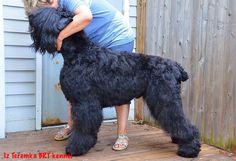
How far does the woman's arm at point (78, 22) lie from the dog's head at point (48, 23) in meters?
0.04

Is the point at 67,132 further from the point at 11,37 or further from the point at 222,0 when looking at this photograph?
the point at 222,0

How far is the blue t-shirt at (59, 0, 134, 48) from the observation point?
3.24 metres

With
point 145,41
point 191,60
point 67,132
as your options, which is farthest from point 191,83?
point 67,132

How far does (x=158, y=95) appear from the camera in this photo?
10.2ft

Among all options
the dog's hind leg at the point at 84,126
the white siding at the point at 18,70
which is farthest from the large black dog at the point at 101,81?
the white siding at the point at 18,70

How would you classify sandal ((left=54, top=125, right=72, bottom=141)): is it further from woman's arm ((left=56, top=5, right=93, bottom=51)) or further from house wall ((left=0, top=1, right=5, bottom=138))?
woman's arm ((left=56, top=5, right=93, bottom=51))

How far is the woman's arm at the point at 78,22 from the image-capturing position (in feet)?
9.56

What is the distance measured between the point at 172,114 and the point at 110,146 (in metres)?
0.74

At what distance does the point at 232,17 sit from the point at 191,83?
841 millimetres

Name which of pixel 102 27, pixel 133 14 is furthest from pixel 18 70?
pixel 133 14

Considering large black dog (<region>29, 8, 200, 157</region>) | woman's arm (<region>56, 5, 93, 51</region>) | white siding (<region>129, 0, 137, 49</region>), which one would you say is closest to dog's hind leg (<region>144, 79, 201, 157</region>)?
large black dog (<region>29, 8, 200, 157</region>)

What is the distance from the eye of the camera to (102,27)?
328 cm

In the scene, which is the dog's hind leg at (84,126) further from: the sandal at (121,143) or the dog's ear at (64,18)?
the dog's ear at (64,18)

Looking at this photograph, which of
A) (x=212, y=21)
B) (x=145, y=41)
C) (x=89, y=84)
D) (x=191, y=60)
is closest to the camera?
(x=89, y=84)
